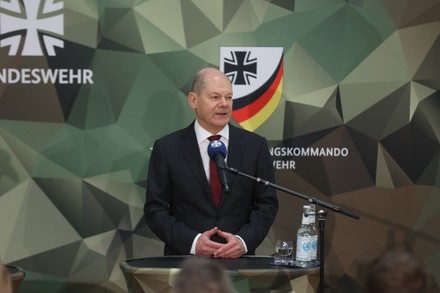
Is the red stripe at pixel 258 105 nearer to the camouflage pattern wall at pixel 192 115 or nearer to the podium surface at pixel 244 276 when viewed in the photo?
the camouflage pattern wall at pixel 192 115

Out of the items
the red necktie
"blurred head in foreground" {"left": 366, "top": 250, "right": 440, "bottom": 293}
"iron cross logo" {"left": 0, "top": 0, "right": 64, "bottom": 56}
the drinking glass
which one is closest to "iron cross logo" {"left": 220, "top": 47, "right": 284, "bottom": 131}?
the red necktie

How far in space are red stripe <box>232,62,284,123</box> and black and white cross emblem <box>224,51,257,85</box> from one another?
0.45 ft

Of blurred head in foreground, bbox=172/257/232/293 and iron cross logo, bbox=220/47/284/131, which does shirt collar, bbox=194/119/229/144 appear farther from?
blurred head in foreground, bbox=172/257/232/293

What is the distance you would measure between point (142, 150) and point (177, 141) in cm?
75

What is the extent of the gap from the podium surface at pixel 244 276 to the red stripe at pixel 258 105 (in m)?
1.50

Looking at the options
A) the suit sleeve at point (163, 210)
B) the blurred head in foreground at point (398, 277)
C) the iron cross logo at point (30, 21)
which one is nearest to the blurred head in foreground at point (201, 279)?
the blurred head in foreground at point (398, 277)

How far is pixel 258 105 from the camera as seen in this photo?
4.91 metres

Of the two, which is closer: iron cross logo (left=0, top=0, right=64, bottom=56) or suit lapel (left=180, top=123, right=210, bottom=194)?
suit lapel (left=180, top=123, right=210, bottom=194)

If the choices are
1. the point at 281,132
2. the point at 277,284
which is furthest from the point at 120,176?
the point at 277,284

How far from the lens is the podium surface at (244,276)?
11.1ft

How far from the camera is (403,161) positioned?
4.90 meters

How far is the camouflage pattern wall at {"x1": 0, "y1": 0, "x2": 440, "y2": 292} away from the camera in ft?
16.0

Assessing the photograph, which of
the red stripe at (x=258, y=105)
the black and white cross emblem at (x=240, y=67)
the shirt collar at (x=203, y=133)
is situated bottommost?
the shirt collar at (x=203, y=133)

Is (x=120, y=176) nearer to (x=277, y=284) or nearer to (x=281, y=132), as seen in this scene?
(x=281, y=132)
